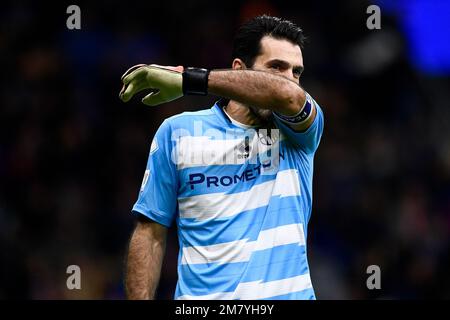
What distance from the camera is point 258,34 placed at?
4852mm

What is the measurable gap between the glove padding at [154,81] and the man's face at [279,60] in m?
0.62

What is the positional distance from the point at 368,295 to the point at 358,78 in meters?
2.78

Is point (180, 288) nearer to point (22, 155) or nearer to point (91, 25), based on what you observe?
point (22, 155)

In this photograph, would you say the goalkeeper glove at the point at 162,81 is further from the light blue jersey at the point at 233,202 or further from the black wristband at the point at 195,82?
the light blue jersey at the point at 233,202

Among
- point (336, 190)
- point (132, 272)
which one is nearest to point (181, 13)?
point (336, 190)

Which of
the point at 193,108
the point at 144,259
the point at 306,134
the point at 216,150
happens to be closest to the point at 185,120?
the point at 216,150

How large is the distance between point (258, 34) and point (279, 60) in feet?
0.84

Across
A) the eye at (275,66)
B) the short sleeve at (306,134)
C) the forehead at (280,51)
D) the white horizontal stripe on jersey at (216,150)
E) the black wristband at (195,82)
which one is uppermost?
the forehead at (280,51)

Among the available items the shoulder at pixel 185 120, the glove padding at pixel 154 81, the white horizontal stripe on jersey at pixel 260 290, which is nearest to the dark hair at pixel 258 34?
the shoulder at pixel 185 120

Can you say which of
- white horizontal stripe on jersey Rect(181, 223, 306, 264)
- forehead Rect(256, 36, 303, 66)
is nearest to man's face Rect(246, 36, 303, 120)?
forehead Rect(256, 36, 303, 66)

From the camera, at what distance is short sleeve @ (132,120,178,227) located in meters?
4.56

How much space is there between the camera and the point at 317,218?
31.3 feet

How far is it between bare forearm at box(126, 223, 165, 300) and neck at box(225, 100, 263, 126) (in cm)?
71

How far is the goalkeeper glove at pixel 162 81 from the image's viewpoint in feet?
13.4
